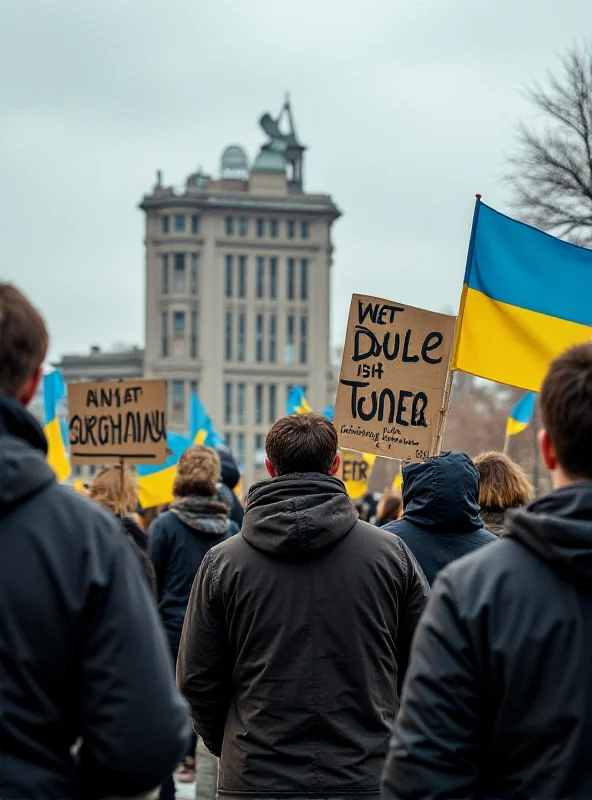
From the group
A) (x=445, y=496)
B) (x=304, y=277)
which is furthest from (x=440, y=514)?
(x=304, y=277)

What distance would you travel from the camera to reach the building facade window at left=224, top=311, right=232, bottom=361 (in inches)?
4333

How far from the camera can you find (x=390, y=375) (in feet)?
18.8

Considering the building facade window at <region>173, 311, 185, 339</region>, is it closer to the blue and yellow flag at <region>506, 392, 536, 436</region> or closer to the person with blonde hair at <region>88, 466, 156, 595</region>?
the blue and yellow flag at <region>506, 392, 536, 436</region>

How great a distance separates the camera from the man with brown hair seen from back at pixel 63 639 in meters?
2.33

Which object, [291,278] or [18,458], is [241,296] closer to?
[291,278]

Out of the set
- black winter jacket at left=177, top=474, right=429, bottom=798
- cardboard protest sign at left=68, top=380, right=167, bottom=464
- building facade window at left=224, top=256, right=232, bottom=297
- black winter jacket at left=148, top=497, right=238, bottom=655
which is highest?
black winter jacket at left=177, top=474, right=429, bottom=798

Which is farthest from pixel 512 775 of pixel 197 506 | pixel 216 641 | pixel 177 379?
pixel 177 379

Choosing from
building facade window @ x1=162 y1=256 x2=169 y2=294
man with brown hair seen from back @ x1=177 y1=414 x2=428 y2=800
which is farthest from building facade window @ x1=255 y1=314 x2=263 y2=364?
man with brown hair seen from back @ x1=177 y1=414 x2=428 y2=800

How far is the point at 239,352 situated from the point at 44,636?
10832 cm

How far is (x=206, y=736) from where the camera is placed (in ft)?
13.5

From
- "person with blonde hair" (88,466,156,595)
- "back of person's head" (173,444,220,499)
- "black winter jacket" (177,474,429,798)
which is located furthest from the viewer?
"back of person's head" (173,444,220,499)

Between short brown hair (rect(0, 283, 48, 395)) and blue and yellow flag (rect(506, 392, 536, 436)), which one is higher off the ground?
short brown hair (rect(0, 283, 48, 395))

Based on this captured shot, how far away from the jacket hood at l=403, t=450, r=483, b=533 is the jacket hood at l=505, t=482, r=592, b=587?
239 centimetres

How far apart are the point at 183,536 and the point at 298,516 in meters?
3.68
